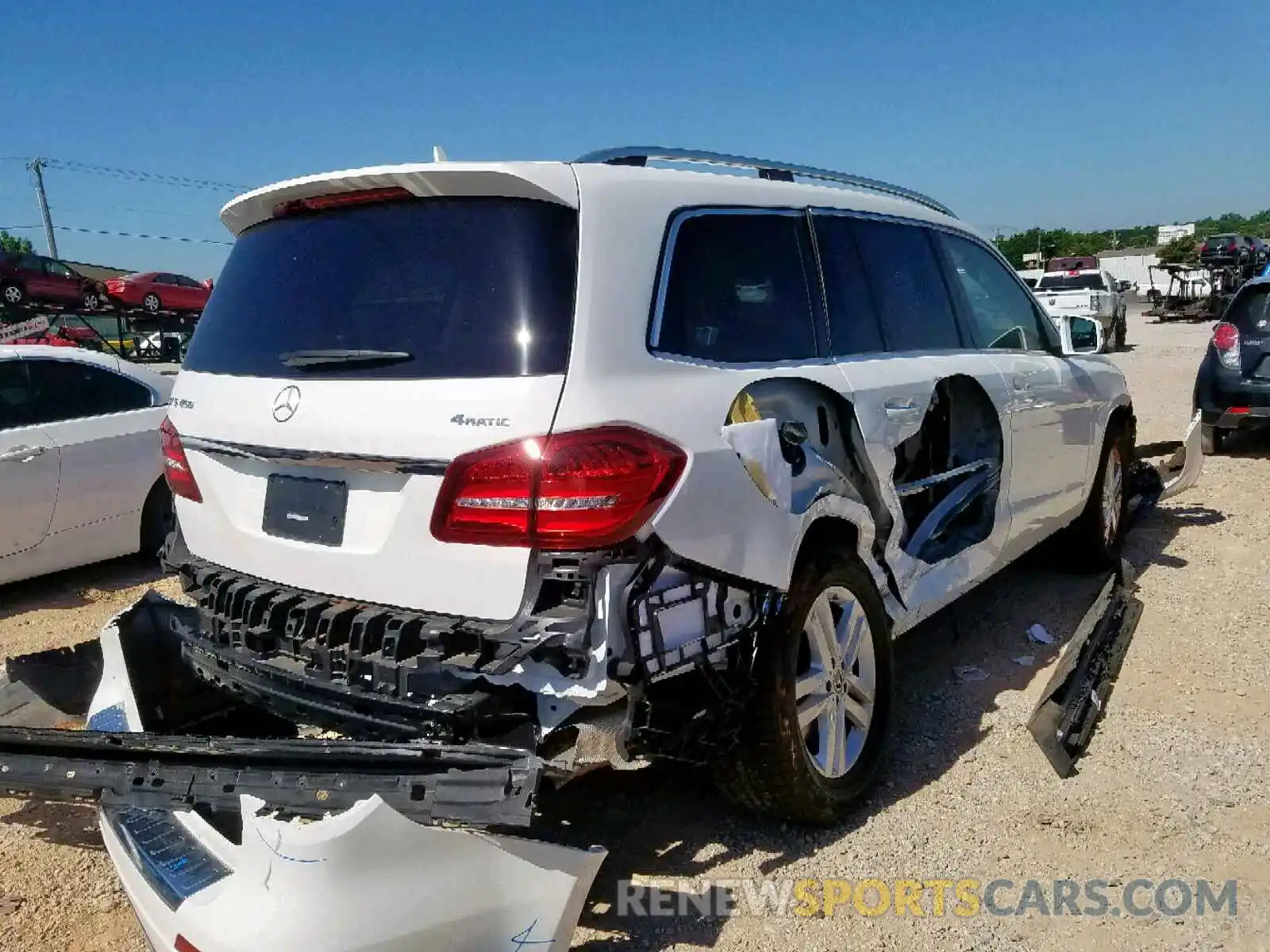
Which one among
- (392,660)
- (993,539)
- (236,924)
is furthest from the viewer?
(993,539)

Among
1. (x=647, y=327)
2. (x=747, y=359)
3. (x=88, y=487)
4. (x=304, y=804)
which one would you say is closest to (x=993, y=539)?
(x=747, y=359)

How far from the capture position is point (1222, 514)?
7.10m

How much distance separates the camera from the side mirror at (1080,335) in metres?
5.38

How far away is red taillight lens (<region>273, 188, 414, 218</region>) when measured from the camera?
104 inches

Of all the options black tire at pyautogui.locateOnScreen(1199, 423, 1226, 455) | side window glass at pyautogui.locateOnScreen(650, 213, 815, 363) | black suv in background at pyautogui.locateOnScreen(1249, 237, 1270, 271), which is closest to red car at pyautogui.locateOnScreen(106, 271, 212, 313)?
black tire at pyautogui.locateOnScreen(1199, 423, 1226, 455)

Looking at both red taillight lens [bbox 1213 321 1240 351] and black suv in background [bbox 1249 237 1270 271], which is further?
black suv in background [bbox 1249 237 1270 271]

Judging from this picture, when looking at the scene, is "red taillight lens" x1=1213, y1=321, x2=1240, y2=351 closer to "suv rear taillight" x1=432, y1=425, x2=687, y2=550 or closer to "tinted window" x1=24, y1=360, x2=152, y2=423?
"suv rear taillight" x1=432, y1=425, x2=687, y2=550

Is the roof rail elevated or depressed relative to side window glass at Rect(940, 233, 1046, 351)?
elevated

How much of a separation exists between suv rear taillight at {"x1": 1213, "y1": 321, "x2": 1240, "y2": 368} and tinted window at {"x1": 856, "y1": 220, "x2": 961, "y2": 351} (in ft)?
21.3

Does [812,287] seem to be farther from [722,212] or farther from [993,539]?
[993,539]

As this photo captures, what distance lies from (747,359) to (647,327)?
44cm

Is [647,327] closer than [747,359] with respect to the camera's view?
Yes

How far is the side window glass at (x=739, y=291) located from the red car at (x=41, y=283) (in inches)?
859

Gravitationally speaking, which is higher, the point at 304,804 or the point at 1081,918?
the point at 304,804
